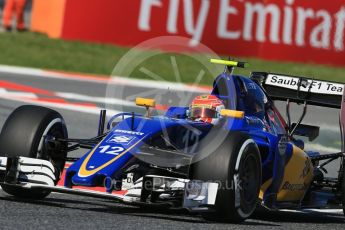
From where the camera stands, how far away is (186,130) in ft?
28.4

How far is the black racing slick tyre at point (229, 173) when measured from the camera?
316 inches

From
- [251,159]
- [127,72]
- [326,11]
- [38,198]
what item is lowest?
[38,198]

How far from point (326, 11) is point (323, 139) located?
23.0 feet

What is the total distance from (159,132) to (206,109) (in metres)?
0.62

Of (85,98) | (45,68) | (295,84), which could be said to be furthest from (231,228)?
(45,68)

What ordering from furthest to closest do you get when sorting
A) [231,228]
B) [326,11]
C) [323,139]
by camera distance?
[326,11]
[323,139]
[231,228]

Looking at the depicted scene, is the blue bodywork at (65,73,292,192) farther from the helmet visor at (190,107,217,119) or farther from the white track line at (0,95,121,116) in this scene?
the white track line at (0,95,121,116)

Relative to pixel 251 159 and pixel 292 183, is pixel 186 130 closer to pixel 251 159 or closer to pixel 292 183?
pixel 251 159

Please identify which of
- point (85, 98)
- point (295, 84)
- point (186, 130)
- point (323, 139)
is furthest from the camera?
→ point (85, 98)

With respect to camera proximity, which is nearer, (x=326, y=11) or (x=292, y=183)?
(x=292, y=183)

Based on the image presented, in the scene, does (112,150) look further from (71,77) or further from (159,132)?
(71,77)

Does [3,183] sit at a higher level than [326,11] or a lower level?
lower

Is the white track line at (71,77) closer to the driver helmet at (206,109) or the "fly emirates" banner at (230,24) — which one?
the "fly emirates" banner at (230,24)

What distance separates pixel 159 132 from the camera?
28.0 ft
